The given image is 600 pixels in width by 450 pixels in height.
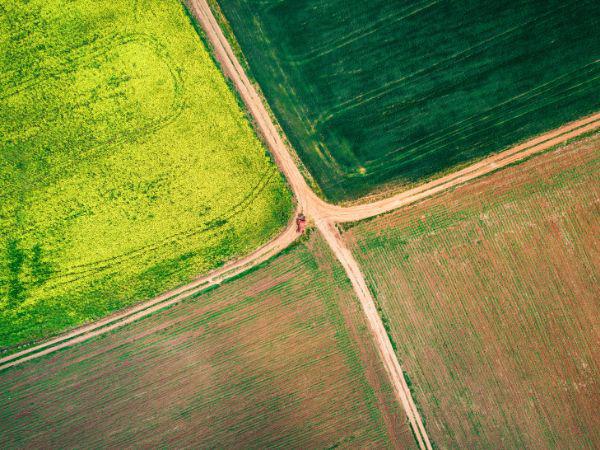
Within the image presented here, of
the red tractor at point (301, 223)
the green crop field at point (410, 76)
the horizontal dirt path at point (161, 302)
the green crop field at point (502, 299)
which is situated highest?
the green crop field at point (410, 76)

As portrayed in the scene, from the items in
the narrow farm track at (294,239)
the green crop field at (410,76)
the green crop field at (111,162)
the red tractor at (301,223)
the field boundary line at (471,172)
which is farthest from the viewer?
the red tractor at (301,223)

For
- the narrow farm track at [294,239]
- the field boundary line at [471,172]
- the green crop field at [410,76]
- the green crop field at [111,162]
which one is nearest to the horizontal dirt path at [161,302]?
the narrow farm track at [294,239]

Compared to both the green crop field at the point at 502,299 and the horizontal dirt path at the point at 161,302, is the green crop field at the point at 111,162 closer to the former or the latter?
the horizontal dirt path at the point at 161,302

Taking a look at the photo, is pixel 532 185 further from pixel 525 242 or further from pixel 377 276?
pixel 377 276

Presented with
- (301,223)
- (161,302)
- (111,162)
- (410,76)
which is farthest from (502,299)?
(111,162)

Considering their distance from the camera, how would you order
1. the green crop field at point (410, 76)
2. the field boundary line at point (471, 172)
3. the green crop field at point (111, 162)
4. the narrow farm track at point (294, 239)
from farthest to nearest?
the narrow farm track at point (294, 239) → the field boundary line at point (471, 172) → the green crop field at point (111, 162) → the green crop field at point (410, 76)

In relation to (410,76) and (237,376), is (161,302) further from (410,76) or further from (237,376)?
(410,76)
